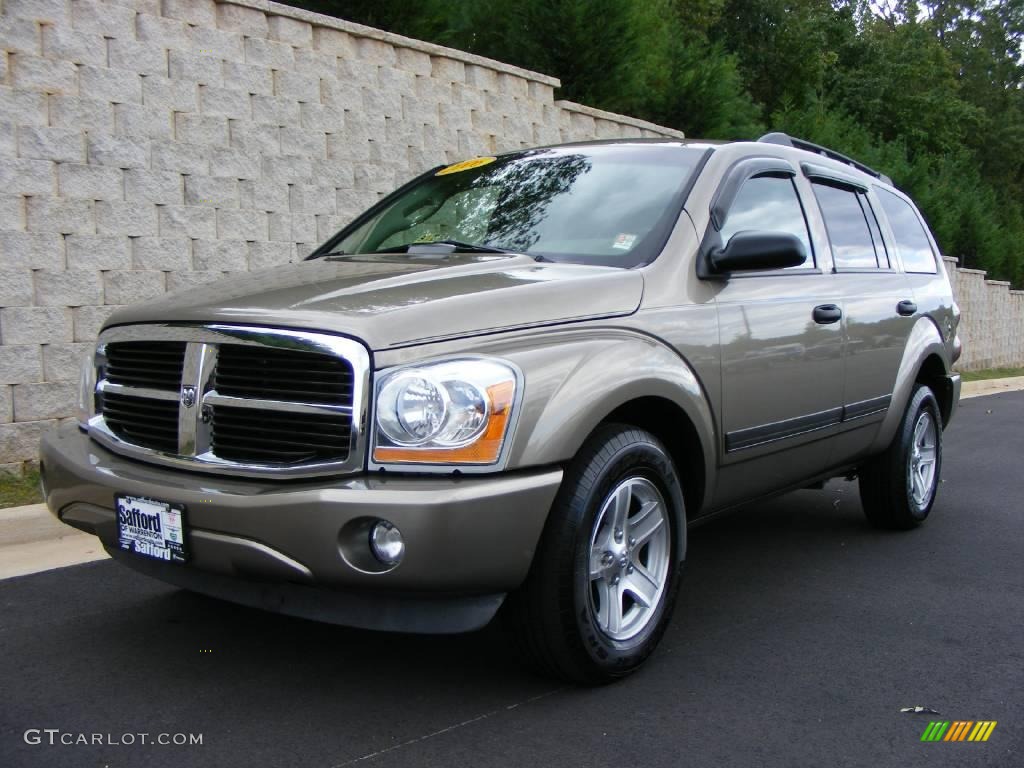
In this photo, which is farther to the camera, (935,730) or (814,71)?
(814,71)

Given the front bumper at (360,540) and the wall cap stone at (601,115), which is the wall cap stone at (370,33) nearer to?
the wall cap stone at (601,115)

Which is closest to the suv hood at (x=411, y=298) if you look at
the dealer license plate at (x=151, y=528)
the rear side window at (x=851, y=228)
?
the dealer license plate at (x=151, y=528)

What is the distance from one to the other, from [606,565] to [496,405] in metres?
0.79

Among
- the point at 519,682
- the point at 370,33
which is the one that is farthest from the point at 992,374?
the point at 519,682

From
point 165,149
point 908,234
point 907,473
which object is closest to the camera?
point 907,473

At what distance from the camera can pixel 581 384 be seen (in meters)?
3.38

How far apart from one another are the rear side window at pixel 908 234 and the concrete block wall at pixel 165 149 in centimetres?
447

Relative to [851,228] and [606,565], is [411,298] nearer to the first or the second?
[606,565]

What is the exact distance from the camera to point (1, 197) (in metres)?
6.73

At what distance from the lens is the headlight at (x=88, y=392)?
3.91 m

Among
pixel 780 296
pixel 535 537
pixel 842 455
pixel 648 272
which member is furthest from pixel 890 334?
pixel 535 537

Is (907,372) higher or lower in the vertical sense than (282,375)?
lower

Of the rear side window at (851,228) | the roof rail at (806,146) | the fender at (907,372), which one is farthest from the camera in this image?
the fender at (907,372)

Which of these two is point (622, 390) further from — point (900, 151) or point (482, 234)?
point (900, 151)
